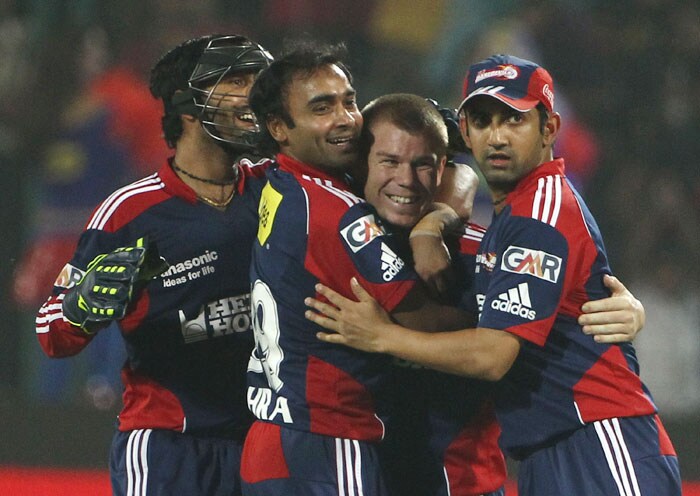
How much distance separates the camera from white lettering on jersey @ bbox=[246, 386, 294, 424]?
10.9 feet

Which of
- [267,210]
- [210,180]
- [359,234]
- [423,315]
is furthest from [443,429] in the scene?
[210,180]

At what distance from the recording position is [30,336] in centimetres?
746

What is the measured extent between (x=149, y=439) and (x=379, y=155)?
114 centimetres

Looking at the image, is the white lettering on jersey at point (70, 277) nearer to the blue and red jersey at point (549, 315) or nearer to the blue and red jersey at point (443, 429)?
the blue and red jersey at point (443, 429)

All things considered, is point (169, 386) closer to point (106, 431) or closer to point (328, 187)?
point (328, 187)

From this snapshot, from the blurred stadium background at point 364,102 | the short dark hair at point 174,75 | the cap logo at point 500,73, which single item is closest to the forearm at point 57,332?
the short dark hair at point 174,75

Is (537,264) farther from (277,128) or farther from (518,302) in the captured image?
(277,128)

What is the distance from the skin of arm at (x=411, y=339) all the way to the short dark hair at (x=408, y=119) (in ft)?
1.73

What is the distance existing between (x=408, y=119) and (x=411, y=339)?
2.32 feet

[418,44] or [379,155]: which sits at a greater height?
[418,44]

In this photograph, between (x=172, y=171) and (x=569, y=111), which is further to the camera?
(x=569, y=111)

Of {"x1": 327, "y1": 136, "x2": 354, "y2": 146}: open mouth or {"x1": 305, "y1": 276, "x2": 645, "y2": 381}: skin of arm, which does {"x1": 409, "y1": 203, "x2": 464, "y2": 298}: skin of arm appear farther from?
{"x1": 327, "y1": 136, "x2": 354, "y2": 146}: open mouth

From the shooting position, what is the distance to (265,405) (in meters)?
3.40

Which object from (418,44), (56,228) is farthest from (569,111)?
(56,228)
